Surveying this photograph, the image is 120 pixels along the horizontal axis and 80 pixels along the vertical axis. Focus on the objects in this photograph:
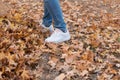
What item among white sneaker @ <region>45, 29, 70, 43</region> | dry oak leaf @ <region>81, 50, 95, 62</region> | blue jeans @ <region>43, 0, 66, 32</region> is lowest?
dry oak leaf @ <region>81, 50, 95, 62</region>

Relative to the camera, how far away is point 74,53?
4.01 meters

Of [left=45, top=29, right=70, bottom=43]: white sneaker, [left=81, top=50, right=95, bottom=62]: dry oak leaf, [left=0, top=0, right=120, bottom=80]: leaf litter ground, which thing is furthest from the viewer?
[left=45, top=29, right=70, bottom=43]: white sneaker

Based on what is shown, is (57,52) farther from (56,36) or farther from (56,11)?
(56,11)

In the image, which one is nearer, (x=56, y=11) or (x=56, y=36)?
(x=56, y=11)

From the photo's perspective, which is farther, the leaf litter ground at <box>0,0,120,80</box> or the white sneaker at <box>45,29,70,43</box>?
the white sneaker at <box>45,29,70,43</box>

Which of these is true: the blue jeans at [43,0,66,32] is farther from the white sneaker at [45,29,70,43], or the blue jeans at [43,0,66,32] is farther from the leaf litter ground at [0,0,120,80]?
the leaf litter ground at [0,0,120,80]

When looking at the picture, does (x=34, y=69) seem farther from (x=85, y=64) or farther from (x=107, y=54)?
(x=107, y=54)

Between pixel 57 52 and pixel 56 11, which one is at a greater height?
pixel 56 11

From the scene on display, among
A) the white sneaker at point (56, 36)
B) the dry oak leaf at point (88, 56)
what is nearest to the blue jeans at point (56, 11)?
the white sneaker at point (56, 36)

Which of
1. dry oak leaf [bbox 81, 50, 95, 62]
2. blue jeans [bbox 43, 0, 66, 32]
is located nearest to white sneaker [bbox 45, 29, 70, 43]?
blue jeans [bbox 43, 0, 66, 32]

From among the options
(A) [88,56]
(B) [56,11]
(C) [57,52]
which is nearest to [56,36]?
(C) [57,52]

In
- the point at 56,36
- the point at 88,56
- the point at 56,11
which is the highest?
the point at 56,11

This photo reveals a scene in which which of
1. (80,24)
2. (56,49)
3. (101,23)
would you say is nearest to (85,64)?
(56,49)

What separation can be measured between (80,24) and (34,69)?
2.33m
